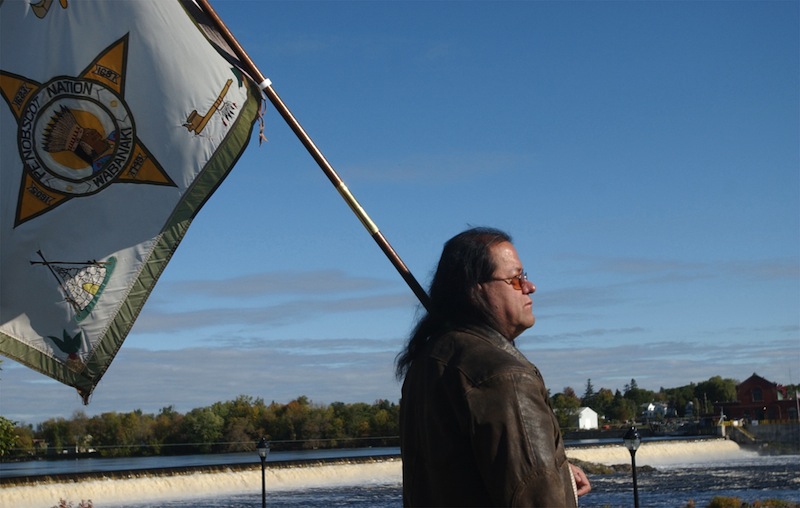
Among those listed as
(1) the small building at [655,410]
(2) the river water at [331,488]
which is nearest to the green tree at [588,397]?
(1) the small building at [655,410]

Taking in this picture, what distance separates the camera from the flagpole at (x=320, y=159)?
12.7ft

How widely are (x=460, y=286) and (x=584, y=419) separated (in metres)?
109

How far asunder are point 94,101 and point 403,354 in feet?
10.6

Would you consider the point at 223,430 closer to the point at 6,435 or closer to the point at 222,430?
the point at 222,430

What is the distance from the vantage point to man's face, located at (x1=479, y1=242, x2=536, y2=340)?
297 cm

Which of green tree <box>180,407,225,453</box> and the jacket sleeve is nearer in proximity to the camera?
the jacket sleeve

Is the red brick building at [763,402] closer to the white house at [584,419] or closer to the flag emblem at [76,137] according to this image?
the white house at [584,419]

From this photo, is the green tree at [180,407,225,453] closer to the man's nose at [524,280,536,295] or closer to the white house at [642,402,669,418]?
the white house at [642,402,669,418]

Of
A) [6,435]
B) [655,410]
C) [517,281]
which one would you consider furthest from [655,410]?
[517,281]

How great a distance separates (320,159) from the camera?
14.3ft

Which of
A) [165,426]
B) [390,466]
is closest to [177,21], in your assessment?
[390,466]

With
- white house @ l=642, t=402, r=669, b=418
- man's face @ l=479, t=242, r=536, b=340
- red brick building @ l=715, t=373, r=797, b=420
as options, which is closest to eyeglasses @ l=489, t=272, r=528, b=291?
man's face @ l=479, t=242, r=536, b=340

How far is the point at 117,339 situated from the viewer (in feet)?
18.5

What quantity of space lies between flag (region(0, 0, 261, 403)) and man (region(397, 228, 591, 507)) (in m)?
2.88
